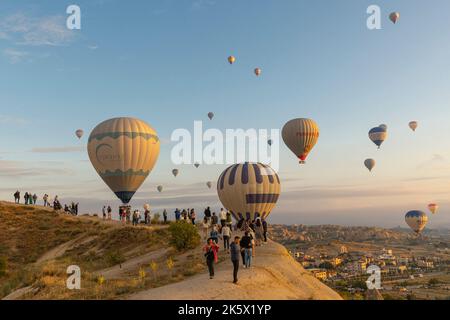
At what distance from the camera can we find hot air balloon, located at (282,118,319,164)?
49.1 m

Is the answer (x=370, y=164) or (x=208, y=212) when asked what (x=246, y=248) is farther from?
(x=370, y=164)

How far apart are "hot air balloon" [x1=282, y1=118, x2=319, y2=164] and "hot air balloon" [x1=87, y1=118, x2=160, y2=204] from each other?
59.0 feet


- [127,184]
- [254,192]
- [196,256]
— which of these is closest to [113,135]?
[127,184]

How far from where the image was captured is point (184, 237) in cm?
2673

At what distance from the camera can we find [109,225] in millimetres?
44719

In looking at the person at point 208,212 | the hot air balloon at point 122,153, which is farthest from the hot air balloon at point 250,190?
the hot air balloon at point 122,153

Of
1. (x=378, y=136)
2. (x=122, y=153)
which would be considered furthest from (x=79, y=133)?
(x=378, y=136)

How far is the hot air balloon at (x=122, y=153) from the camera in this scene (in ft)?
127

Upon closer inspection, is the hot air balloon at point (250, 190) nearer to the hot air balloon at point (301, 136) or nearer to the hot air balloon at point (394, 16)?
the hot air balloon at point (301, 136)

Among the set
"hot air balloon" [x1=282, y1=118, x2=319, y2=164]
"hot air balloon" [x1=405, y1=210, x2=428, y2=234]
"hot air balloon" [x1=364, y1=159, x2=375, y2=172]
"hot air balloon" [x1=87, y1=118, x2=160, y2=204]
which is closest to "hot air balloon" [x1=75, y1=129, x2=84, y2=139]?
"hot air balloon" [x1=87, y1=118, x2=160, y2=204]

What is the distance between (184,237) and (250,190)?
35.8 ft
